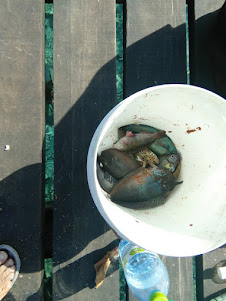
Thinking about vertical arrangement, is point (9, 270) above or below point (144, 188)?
below

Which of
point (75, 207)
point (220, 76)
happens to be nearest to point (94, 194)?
point (75, 207)

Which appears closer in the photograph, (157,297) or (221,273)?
(157,297)

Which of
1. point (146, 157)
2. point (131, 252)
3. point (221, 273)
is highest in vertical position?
point (146, 157)

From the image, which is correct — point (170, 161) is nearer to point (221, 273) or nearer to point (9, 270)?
point (221, 273)

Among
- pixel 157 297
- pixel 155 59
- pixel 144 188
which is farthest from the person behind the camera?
pixel 155 59

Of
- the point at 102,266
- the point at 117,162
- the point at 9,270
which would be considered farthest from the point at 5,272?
the point at 117,162

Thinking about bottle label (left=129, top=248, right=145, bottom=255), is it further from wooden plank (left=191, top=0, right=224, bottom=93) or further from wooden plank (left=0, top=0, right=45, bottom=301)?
wooden plank (left=191, top=0, right=224, bottom=93)

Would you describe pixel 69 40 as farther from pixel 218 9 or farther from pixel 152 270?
pixel 152 270

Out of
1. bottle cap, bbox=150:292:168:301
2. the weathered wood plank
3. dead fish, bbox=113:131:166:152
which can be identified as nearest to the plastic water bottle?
bottle cap, bbox=150:292:168:301
